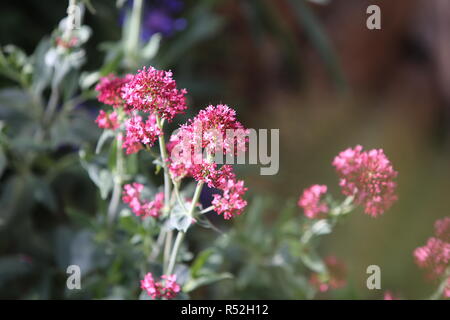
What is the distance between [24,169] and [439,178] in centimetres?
132

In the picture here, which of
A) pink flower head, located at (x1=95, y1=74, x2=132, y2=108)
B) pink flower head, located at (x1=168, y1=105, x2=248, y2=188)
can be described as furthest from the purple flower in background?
pink flower head, located at (x1=168, y1=105, x2=248, y2=188)

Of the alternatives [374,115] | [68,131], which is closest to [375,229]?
[374,115]

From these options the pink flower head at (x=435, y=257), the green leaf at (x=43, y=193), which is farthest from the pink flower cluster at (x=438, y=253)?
the green leaf at (x=43, y=193)

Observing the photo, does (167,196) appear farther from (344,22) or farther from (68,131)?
(344,22)

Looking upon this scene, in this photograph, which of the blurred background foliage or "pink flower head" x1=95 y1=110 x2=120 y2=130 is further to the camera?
the blurred background foliage

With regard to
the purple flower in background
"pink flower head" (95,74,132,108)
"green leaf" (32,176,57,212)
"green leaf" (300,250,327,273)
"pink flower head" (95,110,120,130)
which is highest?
the purple flower in background

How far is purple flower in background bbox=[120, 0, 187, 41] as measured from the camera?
3.46 feet

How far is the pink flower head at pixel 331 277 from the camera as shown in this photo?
0.73 meters

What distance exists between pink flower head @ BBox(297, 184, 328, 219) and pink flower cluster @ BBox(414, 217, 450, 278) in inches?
4.6

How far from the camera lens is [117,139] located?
60 cm

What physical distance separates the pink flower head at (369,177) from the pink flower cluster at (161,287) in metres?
0.20

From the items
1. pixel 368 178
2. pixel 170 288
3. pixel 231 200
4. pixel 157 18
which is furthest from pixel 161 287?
pixel 157 18

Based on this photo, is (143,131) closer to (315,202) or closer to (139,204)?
(139,204)

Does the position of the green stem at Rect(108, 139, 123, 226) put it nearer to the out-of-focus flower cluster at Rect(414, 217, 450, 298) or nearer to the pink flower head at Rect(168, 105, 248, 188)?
the pink flower head at Rect(168, 105, 248, 188)
